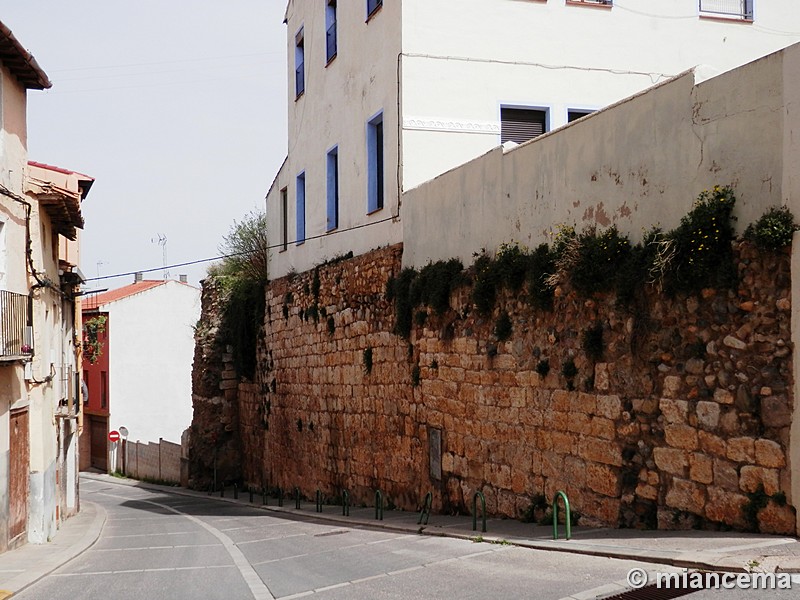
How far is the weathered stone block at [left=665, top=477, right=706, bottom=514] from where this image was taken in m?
8.67

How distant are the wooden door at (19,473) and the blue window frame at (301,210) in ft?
29.6

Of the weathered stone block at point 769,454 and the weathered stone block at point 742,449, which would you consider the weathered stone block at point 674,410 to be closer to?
the weathered stone block at point 742,449

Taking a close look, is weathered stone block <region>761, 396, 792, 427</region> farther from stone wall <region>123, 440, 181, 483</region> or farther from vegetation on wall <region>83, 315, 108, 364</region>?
vegetation on wall <region>83, 315, 108, 364</region>

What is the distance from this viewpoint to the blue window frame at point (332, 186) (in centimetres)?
2053

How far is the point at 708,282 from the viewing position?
28.1 ft

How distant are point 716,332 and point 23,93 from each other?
12.1 meters

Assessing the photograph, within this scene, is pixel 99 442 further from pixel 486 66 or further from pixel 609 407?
pixel 609 407

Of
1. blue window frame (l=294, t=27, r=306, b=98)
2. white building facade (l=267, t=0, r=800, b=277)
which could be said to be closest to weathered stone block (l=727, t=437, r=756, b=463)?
white building facade (l=267, t=0, r=800, b=277)

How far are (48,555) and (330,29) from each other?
1250cm

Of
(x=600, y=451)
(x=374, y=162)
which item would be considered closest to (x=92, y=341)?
(x=374, y=162)

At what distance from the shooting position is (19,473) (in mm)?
14719

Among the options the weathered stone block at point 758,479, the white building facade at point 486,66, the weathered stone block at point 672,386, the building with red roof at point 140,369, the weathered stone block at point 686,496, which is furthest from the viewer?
the building with red roof at point 140,369

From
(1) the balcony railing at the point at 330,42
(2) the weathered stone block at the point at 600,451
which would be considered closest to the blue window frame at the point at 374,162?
(1) the balcony railing at the point at 330,42

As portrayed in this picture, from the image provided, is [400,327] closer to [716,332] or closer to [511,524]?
[511,524]
